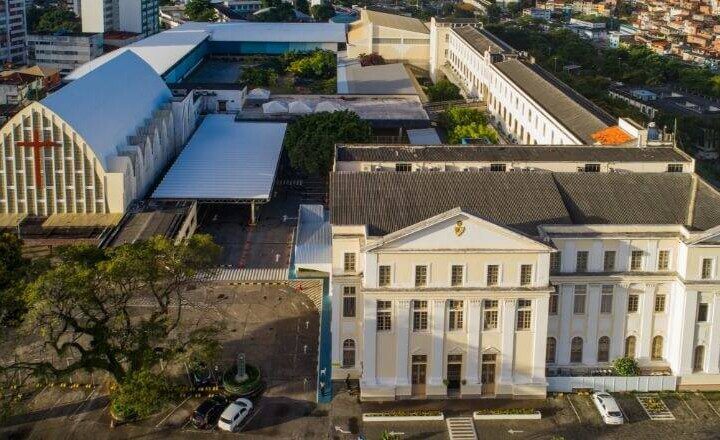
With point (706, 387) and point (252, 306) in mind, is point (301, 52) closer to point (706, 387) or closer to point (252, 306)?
point (252, 306)

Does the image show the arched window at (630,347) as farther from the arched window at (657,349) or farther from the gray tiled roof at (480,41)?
the gray tiled roof at (480,41)

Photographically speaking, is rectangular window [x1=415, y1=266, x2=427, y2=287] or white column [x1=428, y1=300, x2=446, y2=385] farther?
white column [x1=428, y1=300, x2=446, y2=385]

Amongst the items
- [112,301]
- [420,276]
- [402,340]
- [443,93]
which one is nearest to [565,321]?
[420,276]

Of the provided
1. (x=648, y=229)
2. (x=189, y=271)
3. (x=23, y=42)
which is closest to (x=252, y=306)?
(x=189, y=271)

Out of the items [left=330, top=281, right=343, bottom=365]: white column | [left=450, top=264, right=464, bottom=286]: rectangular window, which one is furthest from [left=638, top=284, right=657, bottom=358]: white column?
[left=330, top=281, right=343, bottom=365]: white column

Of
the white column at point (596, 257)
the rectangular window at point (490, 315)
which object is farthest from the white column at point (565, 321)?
the rectangular window at point (490, 315)

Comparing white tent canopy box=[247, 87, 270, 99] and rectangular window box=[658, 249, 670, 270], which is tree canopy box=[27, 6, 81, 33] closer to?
white tent canopy box=[247, 87, 270, 99]
